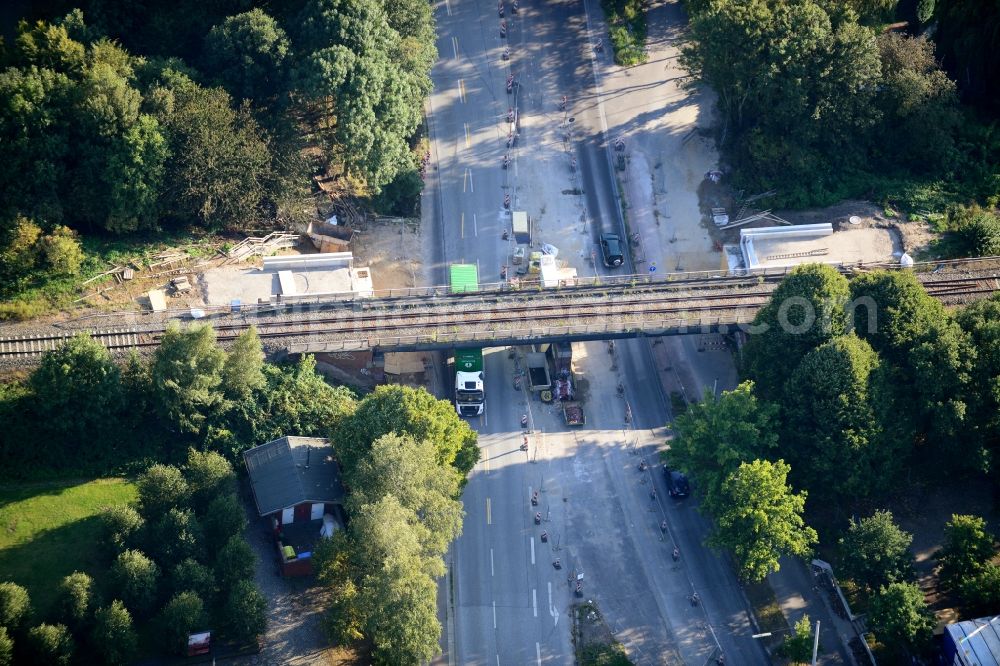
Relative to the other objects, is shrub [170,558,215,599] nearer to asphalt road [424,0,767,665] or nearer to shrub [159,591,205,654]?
shrub [159,591,205,654]

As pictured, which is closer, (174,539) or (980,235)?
(174,539)

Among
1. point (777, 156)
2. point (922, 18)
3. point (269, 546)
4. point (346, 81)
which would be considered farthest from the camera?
point (922, 18)

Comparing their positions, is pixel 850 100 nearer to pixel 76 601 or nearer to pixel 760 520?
pixel 760 520

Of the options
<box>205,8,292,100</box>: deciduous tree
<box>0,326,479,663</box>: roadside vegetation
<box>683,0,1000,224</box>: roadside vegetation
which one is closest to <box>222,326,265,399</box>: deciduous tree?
<box>0,326,479,663</box>: roadside vegetation

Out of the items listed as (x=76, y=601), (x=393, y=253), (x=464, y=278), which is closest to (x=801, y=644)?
(x=464, y=278)

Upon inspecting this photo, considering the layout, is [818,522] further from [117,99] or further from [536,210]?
[117,99]

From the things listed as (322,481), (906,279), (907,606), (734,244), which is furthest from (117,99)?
(907,606)

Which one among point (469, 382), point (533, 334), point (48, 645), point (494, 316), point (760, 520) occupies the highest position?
point (494, 316)
